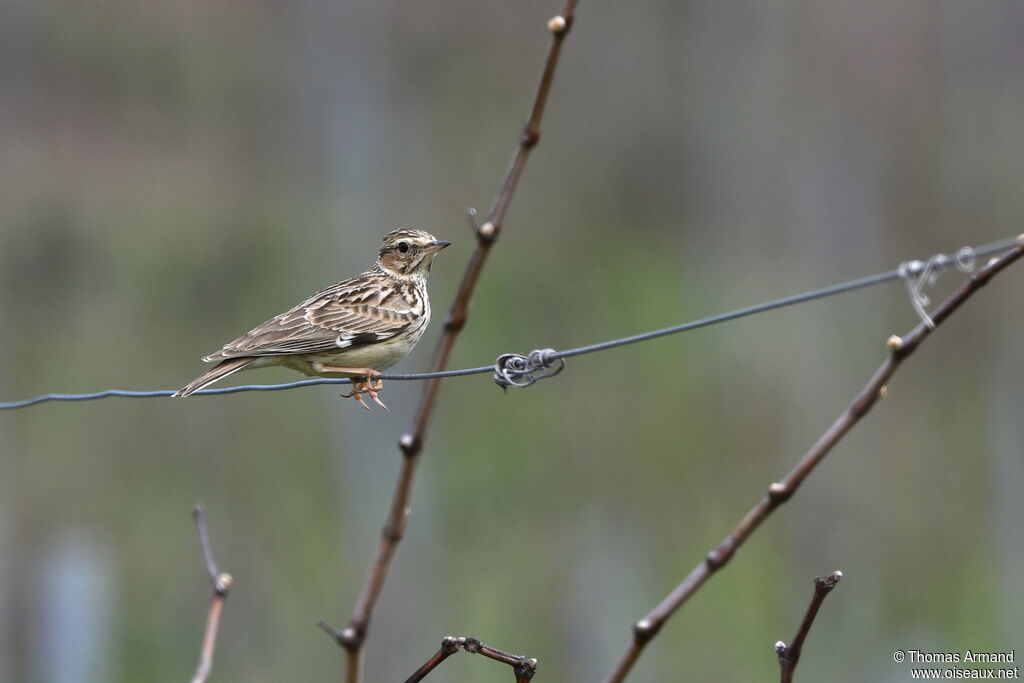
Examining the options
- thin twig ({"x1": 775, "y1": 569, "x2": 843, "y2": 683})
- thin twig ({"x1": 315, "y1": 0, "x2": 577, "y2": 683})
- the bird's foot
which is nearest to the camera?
thin twig ({"x1": 315, "y1": 0, "x2": 577, "y2": 683})

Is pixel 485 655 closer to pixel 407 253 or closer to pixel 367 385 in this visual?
pixel 367 385

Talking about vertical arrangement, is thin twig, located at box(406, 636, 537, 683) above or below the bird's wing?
below

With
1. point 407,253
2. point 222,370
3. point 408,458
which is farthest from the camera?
point 407,253

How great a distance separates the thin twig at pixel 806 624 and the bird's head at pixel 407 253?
3.37 metres

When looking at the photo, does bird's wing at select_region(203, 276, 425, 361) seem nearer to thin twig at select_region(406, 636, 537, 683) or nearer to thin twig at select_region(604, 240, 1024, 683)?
thin twig at select_region(406, 636, 537, 683)

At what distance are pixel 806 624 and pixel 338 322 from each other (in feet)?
9.87

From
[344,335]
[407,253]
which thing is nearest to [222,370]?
[344,335]

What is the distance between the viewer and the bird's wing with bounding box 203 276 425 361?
15.3 feet

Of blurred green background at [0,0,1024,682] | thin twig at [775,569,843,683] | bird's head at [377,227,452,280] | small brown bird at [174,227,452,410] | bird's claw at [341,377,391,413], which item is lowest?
thin twig at [775,569,843,683]

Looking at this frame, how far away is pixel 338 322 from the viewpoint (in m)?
4.84

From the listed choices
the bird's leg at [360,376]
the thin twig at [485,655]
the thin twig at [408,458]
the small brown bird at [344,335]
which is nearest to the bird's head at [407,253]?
the small brown bird at [344,335]

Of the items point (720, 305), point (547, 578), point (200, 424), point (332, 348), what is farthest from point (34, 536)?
point (332, 348)

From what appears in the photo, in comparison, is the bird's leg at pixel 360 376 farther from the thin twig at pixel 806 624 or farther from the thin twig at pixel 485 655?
the thin twig at pixel 806 624

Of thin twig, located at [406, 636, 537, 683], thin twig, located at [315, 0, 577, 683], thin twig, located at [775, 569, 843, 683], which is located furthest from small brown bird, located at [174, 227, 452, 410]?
thin twig, located at [315, 0, 577, 683]
